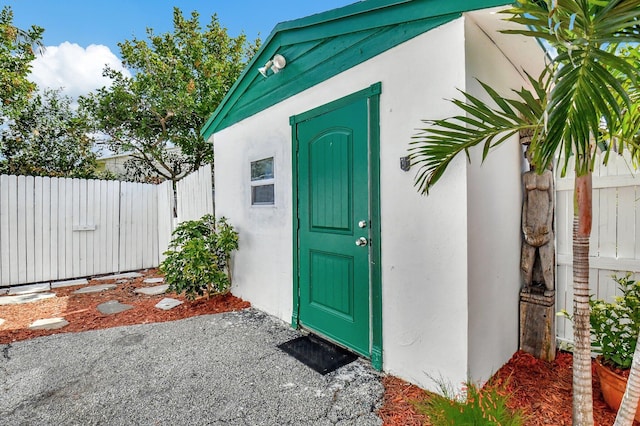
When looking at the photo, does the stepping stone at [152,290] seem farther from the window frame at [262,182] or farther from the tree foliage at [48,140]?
the tree foliage at [48,140]

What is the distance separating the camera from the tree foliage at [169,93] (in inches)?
294

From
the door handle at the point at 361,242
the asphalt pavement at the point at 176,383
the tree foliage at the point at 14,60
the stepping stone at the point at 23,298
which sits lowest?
the asphalt pavement at the point at 176,383

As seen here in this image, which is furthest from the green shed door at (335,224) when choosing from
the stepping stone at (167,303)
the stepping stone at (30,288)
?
the stepping stone at (30,288)

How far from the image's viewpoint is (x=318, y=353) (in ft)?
9.21

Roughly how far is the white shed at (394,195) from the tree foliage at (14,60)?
513 centimetres

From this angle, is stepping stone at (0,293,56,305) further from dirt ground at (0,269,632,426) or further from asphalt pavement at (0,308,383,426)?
asphalt pavement at (0,308,383,426)

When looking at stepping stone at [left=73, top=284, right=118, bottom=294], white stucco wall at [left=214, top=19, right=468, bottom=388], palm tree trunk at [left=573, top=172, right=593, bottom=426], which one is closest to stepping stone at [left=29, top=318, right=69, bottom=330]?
stepping stone at [left=73, top=284, right=118, bottom=294]

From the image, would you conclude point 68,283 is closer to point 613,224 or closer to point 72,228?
point 72,228

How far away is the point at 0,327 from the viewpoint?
3.60 m

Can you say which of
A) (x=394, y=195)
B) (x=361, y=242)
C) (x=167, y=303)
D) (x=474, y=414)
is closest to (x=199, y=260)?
(x=167, y=303)

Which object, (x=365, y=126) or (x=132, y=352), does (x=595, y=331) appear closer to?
(x=365, y=126)

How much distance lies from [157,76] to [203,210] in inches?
175

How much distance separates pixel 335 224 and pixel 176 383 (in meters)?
1.80

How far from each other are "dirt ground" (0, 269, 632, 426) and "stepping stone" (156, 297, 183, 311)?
0.27ft
